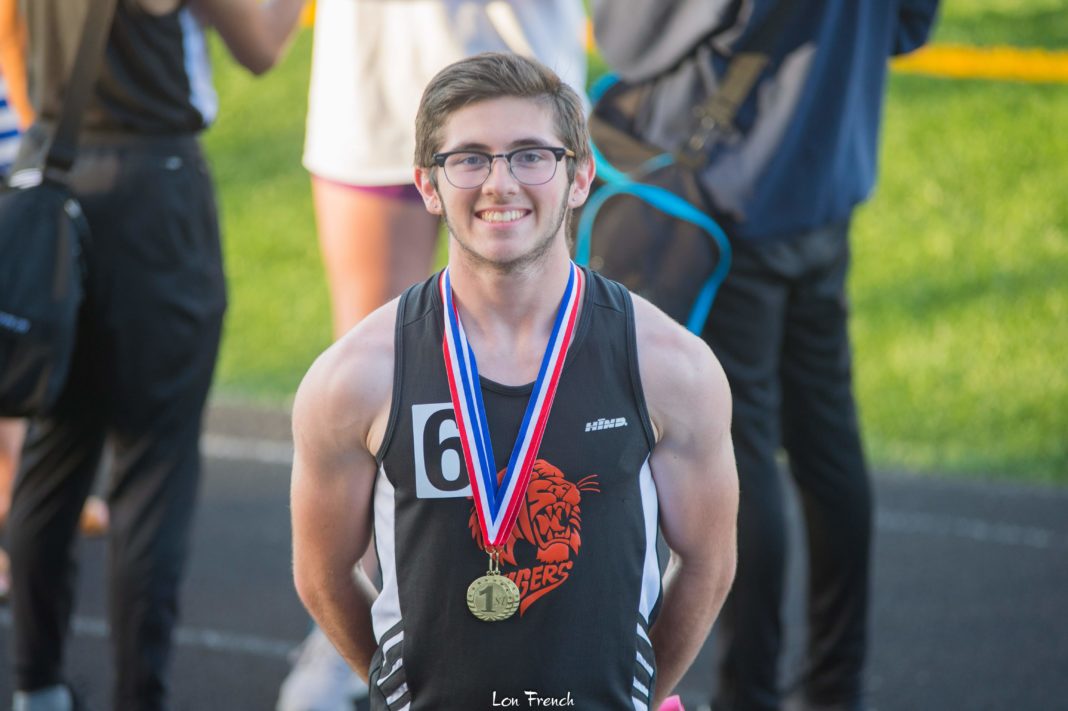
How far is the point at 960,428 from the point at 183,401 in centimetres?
481

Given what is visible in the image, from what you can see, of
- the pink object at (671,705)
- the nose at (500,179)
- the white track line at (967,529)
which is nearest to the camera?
the nose at (500,179)

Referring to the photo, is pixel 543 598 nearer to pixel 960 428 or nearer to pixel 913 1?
pixel 913 1

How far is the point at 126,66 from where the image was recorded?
10.9 ft

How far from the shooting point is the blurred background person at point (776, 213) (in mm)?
3381

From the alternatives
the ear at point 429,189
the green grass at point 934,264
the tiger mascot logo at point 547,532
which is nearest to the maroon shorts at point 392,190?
the ear at point 429,189

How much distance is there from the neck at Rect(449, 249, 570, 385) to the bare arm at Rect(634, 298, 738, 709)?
0.51 feet

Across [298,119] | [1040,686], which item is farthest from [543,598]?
[298,119]

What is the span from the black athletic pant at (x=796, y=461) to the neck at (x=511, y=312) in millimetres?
1207

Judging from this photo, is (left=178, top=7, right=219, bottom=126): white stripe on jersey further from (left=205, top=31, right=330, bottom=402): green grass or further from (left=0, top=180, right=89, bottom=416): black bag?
(left=205, top=31, right=330, bottom=402): green grass

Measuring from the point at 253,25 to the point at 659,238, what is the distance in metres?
1.06

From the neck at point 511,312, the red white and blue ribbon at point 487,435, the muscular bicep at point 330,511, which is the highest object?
the neck at point 511,312

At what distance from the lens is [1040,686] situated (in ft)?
14.5

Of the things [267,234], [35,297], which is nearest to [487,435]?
[35,297]

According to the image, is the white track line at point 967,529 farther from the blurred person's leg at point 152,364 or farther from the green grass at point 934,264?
the blurred person's leg at point 152,364
